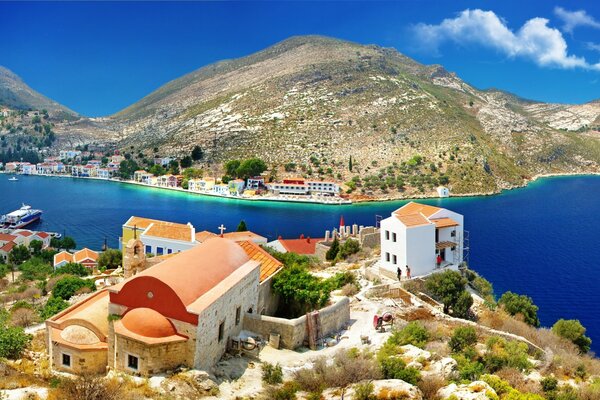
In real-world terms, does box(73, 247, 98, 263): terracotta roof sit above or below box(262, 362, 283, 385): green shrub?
below

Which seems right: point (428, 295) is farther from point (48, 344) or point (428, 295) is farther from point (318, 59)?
point (318, 59)

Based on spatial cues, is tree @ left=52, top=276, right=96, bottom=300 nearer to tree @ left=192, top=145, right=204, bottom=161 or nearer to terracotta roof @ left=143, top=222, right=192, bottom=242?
terracotta roof @ left=143, top=222, right=192, bottom=242

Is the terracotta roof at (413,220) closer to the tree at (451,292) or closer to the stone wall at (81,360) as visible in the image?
the tree at (451,292)

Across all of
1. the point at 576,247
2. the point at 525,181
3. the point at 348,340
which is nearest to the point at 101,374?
the point at 348,340

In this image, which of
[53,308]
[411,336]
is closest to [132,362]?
[411,336]

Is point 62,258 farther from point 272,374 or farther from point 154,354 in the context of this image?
point 272,374

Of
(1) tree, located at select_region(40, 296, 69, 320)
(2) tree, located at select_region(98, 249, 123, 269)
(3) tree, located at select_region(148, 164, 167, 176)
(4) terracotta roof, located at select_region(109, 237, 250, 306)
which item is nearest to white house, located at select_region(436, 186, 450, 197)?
(3) tree, located at select_region(148, 164, 167, 176)
